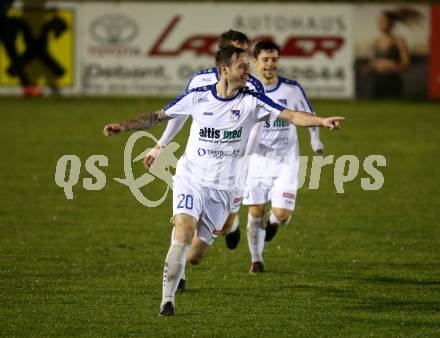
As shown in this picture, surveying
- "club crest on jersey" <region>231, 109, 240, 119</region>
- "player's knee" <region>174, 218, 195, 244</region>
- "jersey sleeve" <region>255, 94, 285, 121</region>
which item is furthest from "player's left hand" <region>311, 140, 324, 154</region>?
"player's knee" <region>174, 218, 195, 244</region>

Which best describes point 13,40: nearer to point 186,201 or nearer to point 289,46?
point 289,46

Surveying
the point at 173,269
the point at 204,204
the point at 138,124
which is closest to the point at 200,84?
the point at 138,124

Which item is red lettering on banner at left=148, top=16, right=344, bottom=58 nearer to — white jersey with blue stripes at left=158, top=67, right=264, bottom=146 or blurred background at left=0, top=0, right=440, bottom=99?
blurred background at left=0, top=0, right=440, bottom=99

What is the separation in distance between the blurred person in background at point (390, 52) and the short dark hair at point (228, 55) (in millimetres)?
22896

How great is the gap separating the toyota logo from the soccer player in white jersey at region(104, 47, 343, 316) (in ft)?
72.4

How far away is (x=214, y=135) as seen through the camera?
947 cm

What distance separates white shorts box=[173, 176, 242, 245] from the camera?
9.34 meters

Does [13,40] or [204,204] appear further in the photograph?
[13,40]

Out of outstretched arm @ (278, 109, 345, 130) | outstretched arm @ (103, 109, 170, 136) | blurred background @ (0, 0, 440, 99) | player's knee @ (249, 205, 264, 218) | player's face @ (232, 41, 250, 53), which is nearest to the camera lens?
outstretched arm @ (278, 109, 345, 130)

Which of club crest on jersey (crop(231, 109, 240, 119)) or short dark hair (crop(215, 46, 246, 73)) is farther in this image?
club crest on jersey (crop(231, 109, 240, 119))

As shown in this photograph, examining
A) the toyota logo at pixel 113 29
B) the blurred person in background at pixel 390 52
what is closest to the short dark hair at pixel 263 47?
the toyota logo at pixel 113 29

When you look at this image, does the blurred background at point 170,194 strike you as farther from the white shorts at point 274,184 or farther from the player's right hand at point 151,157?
the player's right hand at point 151,157

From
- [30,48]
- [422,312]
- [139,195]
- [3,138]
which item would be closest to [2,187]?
[139,195]

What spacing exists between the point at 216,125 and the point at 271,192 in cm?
272
